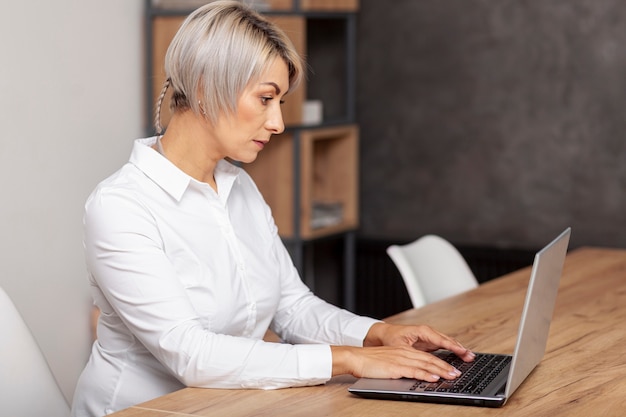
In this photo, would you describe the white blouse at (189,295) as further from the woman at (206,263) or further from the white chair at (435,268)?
the white chair at (435,268)

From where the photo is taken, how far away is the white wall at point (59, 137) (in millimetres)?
3303

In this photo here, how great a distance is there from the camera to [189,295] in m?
2.05

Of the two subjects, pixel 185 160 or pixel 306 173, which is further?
pixel 306 173

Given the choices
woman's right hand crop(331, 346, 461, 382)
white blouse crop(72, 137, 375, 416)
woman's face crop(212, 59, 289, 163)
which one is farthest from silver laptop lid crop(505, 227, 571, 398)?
woman's face crop(212, 59, 289, 163)

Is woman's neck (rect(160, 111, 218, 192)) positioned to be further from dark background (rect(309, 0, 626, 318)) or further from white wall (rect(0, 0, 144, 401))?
dark background (rect(309, 0, 626, 318))

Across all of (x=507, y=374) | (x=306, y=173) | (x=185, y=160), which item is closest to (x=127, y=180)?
(x=185, y=160)

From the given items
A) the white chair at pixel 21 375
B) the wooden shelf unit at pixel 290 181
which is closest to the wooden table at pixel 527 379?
the white chair at pixel 21 375

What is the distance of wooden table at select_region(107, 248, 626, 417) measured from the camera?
1714 millimetres

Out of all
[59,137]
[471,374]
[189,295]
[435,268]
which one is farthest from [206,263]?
[59,137]

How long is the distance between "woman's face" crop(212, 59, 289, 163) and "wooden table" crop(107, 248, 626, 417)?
53cm

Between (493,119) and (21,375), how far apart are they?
3.16m

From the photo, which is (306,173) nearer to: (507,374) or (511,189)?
(511,189)

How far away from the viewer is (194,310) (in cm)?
194

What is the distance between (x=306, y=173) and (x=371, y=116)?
923 mm
